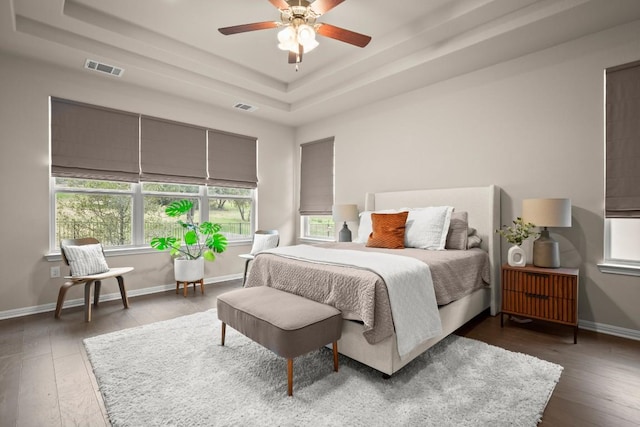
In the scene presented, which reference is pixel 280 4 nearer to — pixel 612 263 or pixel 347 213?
pixel 347 213

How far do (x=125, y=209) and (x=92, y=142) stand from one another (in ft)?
2.96

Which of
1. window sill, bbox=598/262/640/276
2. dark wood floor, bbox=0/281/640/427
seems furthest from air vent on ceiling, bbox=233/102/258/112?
window sill, bbox=598/262/640/276

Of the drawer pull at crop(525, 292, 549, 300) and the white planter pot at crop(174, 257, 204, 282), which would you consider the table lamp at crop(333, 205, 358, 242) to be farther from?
the drawer pull at crop(525, 292, 549, 300)

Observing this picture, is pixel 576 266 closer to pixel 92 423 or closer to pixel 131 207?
pixel 92 423

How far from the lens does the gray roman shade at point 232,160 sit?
4832 millimetres

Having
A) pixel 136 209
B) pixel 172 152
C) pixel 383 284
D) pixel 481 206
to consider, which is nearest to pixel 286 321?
pixel 383 284

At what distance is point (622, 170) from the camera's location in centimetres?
272

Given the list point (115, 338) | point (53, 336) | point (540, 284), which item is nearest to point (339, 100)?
point (540, 284)

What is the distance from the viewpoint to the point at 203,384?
200 cm

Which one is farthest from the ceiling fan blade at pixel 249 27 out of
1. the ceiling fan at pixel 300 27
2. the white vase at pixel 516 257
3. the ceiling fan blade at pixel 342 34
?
the white vase at pixel 516 257

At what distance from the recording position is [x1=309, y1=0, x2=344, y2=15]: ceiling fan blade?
2.26 m

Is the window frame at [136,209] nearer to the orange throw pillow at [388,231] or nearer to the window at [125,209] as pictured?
the window at [125,209]

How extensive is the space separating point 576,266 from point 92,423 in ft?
12.8

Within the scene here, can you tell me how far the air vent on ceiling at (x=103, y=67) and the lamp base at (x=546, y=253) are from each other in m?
4.77
